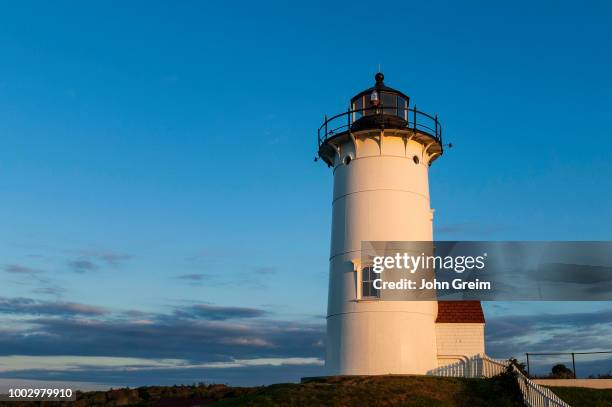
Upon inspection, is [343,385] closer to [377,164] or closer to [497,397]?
[497,397]

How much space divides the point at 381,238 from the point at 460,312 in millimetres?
4226

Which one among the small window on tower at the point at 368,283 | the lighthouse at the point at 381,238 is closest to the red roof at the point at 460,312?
the lighthouse at the point at 381,238

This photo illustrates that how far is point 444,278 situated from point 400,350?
383cm

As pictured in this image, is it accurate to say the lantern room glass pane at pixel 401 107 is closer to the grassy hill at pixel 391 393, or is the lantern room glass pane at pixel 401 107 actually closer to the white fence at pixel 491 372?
the white fence at pixel 491 372

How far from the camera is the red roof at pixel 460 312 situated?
24406mm

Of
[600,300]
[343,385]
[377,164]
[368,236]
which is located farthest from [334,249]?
[600,300]

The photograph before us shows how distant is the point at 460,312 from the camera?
971 inches

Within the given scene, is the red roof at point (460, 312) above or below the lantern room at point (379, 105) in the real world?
below

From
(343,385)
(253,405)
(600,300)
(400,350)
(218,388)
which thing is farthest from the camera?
(218,388)

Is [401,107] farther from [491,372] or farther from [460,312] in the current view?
[491,372]

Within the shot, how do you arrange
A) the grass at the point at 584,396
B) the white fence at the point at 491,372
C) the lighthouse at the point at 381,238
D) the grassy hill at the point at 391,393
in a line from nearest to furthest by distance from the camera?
1. the white fence at the point at 491,372
2. the grassy hill at the point at 391,393
3. the grass at the point at 584,396
4. the lighthouse at the point at 381,238

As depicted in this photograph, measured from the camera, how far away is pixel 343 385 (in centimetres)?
2109

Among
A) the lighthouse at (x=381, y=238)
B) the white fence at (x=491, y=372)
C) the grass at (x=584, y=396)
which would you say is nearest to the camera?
the white fence at (x=491, y=372)

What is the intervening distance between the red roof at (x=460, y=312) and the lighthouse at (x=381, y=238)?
38 millimetres
